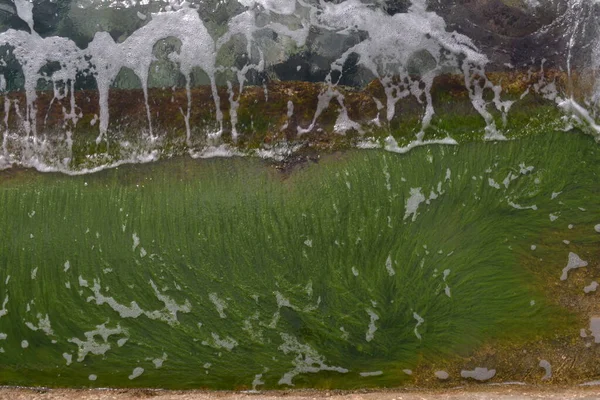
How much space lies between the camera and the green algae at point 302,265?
18.0ft

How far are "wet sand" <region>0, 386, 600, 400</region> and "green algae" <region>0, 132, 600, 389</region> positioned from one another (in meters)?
0.12

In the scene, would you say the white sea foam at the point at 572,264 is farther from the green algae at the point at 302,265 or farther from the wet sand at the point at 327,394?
the wet sand at the point at 327,394

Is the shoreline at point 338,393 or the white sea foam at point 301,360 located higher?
the white sea foam at point 301,360

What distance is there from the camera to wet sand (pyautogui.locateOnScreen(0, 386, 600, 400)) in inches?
209

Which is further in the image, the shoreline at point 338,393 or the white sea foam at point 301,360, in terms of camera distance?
the white sea foam at point 301,360

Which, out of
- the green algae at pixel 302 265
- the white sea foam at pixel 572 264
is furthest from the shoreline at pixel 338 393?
the white sea foam at pixel 572 264

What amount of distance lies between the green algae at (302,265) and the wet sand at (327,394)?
12 centimetres

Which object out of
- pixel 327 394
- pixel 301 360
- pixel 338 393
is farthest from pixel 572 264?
pixel 301 360

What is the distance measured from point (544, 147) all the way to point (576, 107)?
0.66 meters

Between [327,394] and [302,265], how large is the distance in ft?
5.24

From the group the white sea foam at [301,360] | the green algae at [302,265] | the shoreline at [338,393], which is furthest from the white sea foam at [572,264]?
the white sea foam at [301,360]

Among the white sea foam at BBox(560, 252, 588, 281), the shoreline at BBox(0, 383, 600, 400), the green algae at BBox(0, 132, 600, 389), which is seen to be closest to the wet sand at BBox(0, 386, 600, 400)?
the shoreline at BBox(0, 383, 600, 400)

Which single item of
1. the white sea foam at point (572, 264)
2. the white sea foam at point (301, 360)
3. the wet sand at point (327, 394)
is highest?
the white sea foam at point (572, 264)

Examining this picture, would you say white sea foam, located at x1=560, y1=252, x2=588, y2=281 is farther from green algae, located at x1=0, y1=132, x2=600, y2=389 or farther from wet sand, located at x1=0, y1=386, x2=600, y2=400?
wet sand, located at x1=0, y1=386, x2=600, y2=400
